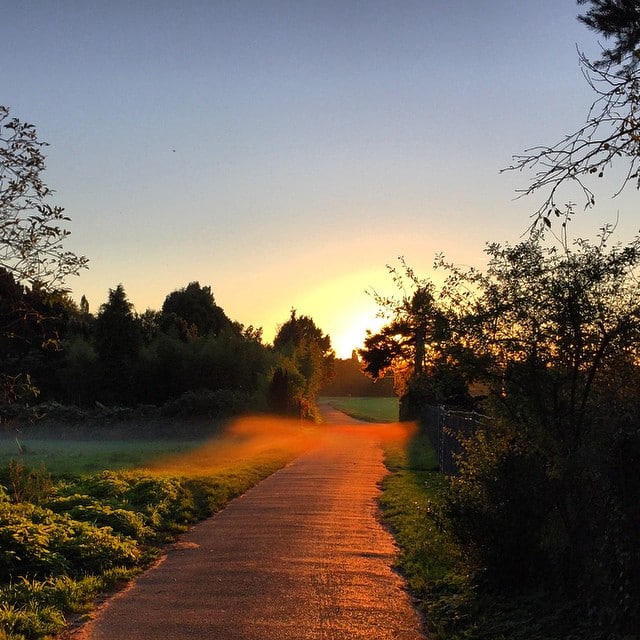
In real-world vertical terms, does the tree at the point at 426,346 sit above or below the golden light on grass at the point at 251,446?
above

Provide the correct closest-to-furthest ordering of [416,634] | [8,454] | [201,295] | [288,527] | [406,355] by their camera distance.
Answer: [416,634]
[406,355]
[288,527]
[8,454]
[201,295]

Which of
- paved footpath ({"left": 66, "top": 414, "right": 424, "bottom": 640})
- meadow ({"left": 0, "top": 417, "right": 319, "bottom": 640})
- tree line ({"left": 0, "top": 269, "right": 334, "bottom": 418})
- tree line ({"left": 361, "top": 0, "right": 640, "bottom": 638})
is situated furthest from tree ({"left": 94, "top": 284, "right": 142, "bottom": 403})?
tree line ({"left": 361, "top": 0, "right": 640, "bottom": 638})

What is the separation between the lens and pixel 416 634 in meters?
6.11

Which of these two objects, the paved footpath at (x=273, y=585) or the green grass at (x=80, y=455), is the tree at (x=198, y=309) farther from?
the paved footpath at (x=273, y=585)

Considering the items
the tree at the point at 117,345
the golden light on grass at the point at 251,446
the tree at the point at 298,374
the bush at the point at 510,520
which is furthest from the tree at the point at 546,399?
the tree at the point at 117,345

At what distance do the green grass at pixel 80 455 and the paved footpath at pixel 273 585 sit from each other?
296 inches

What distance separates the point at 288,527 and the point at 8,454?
17.9 m

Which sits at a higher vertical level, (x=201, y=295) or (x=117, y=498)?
(x=201, y=295)

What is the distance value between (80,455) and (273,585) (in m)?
20.1

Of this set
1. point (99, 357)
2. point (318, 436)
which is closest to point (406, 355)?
point (318, 436)

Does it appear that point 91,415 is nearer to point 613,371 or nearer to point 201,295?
point 201,295

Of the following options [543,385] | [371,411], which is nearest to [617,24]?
[543,385]

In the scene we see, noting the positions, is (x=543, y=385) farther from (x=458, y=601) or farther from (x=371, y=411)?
(x=371, y=411)

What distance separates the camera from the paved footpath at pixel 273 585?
6066 millimetres
